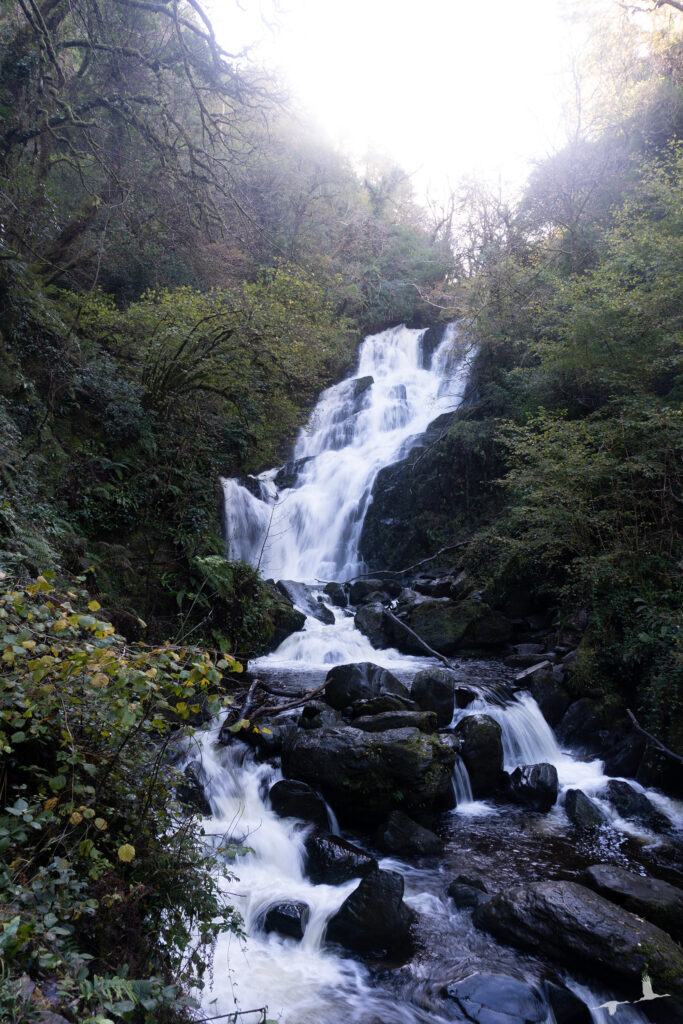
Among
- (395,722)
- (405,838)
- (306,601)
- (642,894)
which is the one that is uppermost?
(306,601)

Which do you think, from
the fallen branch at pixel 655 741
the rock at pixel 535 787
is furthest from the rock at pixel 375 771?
the fallen branch at pixel 655 741

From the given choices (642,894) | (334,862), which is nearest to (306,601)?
(334,862)

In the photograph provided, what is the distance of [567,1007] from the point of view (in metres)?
3.71

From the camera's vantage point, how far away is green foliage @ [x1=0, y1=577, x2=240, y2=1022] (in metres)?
2.09

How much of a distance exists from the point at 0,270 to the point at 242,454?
762cm

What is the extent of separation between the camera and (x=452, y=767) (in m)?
6.16

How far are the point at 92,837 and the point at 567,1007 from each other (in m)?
3.43

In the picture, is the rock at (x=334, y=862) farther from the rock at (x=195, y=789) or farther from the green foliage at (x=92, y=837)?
the green foliage at (x=92, y=837)

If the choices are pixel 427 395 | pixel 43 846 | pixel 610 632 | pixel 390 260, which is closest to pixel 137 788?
pixel 43 846

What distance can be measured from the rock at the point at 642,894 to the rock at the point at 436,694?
2.77 metres

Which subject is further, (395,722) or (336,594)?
(336,594)

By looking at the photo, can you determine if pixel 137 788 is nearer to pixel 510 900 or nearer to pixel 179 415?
pixel 510 900

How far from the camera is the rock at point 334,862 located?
4949 millimetres

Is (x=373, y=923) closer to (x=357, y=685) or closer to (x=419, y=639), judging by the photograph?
(x=357, y=685)
